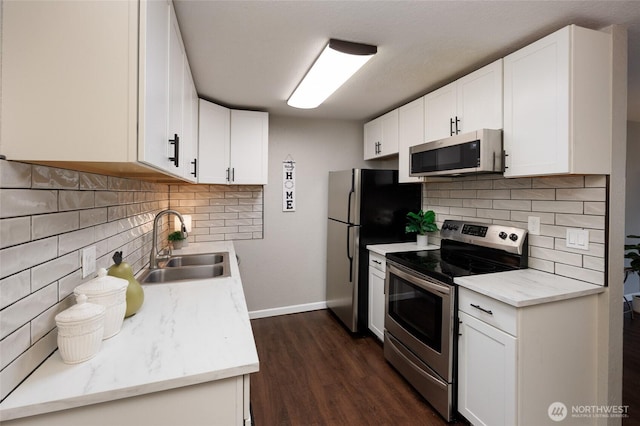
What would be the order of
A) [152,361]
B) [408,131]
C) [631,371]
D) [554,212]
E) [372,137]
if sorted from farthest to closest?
[372,137], [408,131], [631,371], [554,212], [152,361]

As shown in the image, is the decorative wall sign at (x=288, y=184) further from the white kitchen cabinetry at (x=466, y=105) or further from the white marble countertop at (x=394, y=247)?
the white kitchen cabinetry at (x=466, y=105)

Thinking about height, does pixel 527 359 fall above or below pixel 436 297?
below

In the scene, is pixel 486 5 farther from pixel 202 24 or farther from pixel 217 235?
pixel 217 235

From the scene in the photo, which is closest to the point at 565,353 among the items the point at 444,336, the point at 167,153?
the point at 444,336

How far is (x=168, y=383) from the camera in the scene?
0.87 meters

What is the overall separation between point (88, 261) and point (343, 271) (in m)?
2.37

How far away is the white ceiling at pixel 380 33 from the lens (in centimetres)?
147

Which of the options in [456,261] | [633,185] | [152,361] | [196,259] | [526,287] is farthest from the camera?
[633,185]

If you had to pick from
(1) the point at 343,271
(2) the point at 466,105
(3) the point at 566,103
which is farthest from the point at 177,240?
(3) the point at 566,103

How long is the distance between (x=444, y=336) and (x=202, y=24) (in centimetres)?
229

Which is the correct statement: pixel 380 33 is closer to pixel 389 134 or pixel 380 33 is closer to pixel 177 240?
pixel 389 134

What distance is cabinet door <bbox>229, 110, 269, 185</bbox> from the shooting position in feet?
10.0

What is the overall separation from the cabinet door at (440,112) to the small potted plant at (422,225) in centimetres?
75

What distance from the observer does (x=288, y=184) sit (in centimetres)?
356
